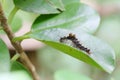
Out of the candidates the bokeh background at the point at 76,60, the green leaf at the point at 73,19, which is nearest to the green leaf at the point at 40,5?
the green leaf at the point at 73,19

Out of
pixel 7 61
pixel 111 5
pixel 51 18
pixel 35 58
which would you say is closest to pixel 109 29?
pixel 111 5

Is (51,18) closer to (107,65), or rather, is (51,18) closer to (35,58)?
(107,65)

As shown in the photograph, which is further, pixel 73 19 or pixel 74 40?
pixel 73 19

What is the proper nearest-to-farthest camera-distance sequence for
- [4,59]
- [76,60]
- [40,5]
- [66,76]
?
[4,59] → [40,5] → [66,76] → [76,60]

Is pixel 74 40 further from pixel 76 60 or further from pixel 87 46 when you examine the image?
pixel 76 60

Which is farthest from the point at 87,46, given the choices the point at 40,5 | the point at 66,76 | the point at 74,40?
the point at 66,76

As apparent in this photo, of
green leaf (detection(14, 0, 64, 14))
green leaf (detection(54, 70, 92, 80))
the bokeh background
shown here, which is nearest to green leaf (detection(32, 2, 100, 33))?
green leaf (detection(14, 0, 64, 14))
